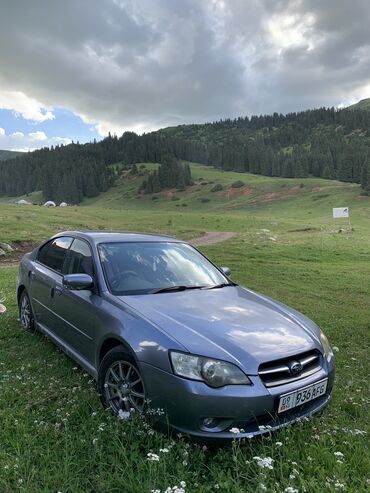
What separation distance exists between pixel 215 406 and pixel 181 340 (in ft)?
1.86

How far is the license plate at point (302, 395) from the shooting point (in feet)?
10.4

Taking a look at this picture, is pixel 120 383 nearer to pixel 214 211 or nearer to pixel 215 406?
pixel 215 406

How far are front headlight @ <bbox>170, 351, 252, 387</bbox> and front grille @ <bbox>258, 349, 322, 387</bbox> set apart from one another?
19 cm

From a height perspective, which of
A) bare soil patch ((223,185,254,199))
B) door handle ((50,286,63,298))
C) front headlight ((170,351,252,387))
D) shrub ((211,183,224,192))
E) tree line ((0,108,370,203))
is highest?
tree line ((0,108,370,203))

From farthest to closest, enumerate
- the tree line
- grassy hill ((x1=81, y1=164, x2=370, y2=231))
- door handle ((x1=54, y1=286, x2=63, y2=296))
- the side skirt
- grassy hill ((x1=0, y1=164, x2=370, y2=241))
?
the tree line → grassy hill ((x1=81, y1=164, x2=370, y2=231)) → grassy hill ((x1=0, y1=164, x2=370, y2=241)) → door handle ((x1=54, y1=286, x2=63, y2=296)) → the side skirt

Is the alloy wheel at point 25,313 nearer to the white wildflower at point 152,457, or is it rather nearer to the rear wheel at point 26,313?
the rear wheel at point 26,313

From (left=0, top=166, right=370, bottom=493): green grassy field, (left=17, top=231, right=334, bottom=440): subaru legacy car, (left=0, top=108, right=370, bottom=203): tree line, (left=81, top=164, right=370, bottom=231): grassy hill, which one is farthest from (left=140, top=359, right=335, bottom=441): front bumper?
(left=0, top=108, right=370, bottom=203): tree line

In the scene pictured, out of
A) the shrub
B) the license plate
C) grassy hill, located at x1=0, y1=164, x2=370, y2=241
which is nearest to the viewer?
the license plate

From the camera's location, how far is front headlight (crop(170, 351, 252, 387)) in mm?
3070

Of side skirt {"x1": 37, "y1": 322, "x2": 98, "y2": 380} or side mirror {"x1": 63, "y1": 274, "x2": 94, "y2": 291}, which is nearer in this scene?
side skirt {"x1": 37, "y1": 322, "x2": 98, "y2": 380}

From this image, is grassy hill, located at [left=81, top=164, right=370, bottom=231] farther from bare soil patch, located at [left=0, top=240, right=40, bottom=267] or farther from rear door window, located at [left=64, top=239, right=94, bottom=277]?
rear door window, located at [left=64, top=239, right=94, bottom=277]

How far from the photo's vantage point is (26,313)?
6.35 metres

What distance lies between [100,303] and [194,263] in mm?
1505

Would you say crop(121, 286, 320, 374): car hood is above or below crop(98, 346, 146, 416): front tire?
above
